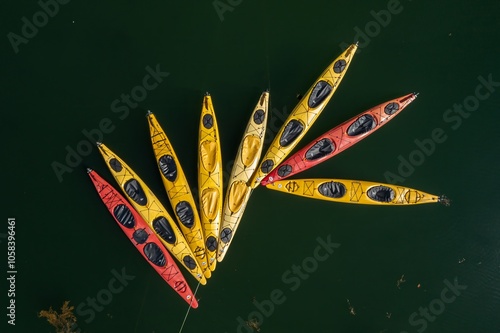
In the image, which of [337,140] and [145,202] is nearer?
[145,202]

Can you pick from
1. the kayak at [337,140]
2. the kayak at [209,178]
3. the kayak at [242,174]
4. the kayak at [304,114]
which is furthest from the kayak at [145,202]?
the kayak at [337,140]

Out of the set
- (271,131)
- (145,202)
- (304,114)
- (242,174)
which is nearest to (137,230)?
(145,202)

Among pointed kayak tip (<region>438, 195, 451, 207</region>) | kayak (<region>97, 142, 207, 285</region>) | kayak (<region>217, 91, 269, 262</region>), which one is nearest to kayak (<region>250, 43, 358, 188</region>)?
kayak (<region>217, 91, 269, 262</region>)

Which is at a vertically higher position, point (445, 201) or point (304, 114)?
point (304, 114)

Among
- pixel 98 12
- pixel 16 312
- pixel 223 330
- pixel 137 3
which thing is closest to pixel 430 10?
pixel 137 3

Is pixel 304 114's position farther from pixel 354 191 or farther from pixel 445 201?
pixel 445 201

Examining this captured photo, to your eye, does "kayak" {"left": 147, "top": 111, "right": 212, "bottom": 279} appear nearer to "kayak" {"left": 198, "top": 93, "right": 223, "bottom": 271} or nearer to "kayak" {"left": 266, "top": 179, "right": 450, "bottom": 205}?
"kayak" {"left": 198, "top": 93, "right": 223, "bottom": 271}
